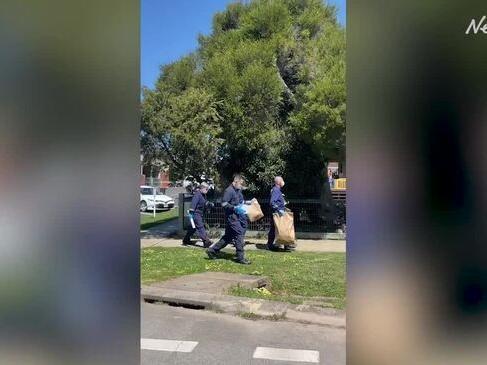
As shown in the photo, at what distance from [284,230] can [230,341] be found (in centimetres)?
625

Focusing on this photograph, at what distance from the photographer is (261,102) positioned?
13.9m

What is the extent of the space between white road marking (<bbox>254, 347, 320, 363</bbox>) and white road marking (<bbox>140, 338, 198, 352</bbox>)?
0.63 m

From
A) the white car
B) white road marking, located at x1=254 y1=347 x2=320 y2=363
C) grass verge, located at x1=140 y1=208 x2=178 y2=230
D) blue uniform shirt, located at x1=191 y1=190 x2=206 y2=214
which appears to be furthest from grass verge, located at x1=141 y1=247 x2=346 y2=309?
the white car

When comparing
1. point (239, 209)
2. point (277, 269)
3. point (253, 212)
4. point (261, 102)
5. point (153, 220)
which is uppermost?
point (261, 102)

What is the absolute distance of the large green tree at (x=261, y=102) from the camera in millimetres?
13219

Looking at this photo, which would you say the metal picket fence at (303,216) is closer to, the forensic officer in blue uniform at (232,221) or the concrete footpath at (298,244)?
the concrete footpath at (298,244)

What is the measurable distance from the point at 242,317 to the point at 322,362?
5.11 ft

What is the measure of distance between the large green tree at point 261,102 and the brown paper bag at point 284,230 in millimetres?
3037

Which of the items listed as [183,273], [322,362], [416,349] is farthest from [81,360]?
[183,273]

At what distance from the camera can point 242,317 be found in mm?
5902

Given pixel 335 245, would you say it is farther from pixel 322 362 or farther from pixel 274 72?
pixel 322 362

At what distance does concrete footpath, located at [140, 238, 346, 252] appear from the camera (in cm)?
1193

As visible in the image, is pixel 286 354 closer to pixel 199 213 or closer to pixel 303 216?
pixel 199 213

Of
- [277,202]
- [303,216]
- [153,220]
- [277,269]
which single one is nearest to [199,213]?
[277,202]
